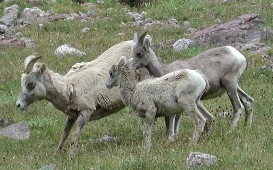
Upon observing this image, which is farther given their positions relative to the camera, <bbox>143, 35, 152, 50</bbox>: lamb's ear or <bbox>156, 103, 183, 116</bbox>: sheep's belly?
<bbox>143, 35, 152, 50</bbox>: lamb's ear

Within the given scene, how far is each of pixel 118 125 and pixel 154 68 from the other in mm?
1282

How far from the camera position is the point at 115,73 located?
38.1ft

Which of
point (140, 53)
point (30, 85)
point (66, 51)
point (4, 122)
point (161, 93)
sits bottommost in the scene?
point (66, 51)

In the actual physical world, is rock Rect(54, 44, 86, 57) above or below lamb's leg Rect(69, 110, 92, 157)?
below

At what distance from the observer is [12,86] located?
54.5 ft

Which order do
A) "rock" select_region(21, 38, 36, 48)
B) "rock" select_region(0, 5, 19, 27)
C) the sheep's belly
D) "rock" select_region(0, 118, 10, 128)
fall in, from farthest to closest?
"rock" select_region(0, 5, 19, 27) < "rock" select_region(21, 38, 36, 48) < "rock" select_region(0, 118, 10, 128) < the sheep's belly

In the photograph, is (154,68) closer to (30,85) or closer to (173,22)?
(30,85)

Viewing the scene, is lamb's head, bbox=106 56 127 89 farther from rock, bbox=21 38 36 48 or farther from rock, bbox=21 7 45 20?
rock, bbox=21 7 45 20

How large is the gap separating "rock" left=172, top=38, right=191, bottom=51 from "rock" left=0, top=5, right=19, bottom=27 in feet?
20.6

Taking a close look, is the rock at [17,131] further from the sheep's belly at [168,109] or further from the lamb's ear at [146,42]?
the sheep's belly at [168,109]

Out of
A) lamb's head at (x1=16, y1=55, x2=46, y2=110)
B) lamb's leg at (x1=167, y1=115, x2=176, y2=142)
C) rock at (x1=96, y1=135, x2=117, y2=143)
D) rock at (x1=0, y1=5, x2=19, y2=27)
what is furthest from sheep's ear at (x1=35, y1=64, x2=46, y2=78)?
rock at (x1=0, y1=5, x2=19, y2=27)

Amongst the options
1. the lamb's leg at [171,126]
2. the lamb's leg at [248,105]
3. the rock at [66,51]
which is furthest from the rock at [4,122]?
the rock at [66,51]

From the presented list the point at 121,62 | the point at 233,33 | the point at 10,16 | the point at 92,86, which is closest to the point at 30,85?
the point at 92,86

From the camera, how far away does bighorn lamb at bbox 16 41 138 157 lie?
11383 mm
